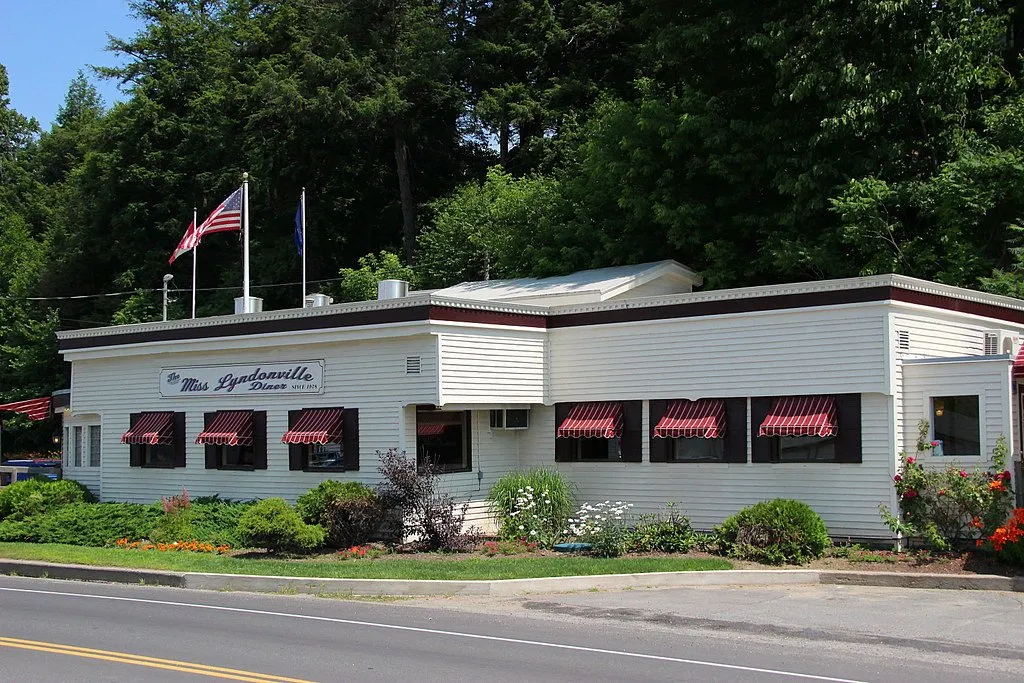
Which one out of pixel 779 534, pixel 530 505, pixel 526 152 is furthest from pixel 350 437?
pixel 526 152

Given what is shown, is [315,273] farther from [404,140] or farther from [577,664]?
[577,664]

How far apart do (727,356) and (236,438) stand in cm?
1090

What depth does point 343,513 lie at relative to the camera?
21.6 metres

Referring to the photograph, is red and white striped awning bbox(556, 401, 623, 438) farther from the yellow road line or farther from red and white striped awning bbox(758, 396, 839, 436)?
the yellow road line

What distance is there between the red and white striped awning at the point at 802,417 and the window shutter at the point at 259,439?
10.9m

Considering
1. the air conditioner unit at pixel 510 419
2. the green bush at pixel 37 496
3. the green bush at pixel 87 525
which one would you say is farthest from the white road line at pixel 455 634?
the air conditioner unit at pixel 510 419

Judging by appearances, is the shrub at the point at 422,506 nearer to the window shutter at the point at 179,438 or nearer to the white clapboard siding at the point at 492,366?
the white clapboard siding at the point at 492,366

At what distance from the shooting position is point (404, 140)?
53938 mm

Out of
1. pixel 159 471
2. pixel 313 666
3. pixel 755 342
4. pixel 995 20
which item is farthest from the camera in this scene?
pixel 995 20

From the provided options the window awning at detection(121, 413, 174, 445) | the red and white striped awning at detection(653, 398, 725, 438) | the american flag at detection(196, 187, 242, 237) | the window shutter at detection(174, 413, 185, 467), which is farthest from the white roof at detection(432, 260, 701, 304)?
the window awning at detection(121, 413, 174, 445)

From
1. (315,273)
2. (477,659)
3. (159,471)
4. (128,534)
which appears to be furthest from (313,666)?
(315,273)

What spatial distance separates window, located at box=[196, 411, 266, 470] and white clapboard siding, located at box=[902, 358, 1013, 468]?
13.5 m

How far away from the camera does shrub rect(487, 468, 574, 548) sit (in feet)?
72.9

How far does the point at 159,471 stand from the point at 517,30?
30857mm
